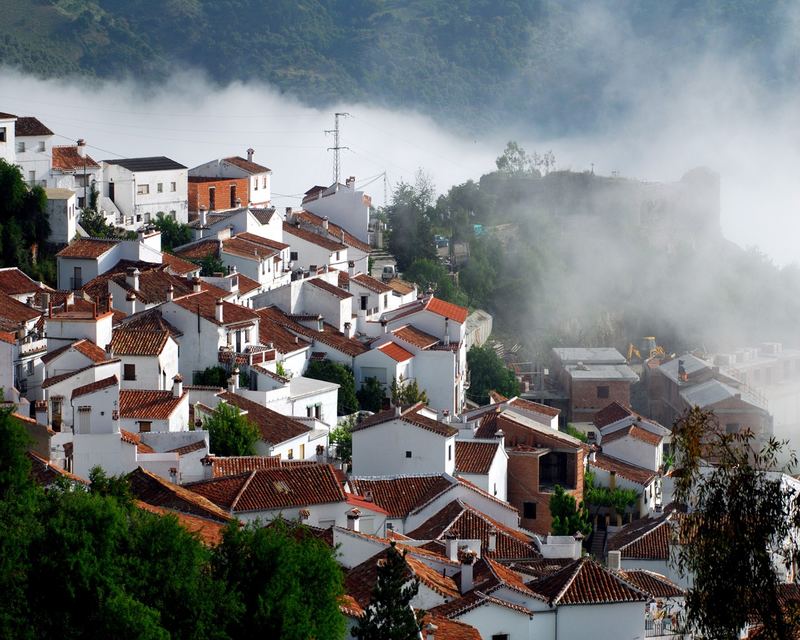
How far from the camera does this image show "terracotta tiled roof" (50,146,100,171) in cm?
4875

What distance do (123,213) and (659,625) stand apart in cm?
2782

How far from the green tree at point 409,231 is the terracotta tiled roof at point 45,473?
29.3m

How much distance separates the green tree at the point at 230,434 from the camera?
33906mm

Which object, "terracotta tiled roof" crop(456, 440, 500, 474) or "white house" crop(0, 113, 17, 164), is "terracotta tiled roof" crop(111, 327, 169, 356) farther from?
"white house" crop(0, 113, 17, 164)

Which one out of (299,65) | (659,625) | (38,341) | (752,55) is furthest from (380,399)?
(752,55)

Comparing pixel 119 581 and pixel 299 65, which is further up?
pixel 119 581

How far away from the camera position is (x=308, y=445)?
3650 cm

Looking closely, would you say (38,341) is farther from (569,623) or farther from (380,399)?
(569,623)

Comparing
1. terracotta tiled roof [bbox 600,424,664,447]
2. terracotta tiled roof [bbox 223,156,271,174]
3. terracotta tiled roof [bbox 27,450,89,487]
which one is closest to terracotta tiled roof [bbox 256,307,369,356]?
terracotta tiled roof [bbox 600,424,664,447]

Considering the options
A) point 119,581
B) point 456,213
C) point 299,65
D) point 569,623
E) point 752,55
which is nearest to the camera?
point 119,581

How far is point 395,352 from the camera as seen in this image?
42.8 m

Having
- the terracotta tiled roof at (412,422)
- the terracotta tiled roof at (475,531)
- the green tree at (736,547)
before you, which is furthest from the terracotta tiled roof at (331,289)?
the green tree at (736,547)

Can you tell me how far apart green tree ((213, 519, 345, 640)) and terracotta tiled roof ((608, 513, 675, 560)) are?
1111 cm

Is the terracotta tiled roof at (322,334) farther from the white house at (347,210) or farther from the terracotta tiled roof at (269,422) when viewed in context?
the white house at (347,210)
